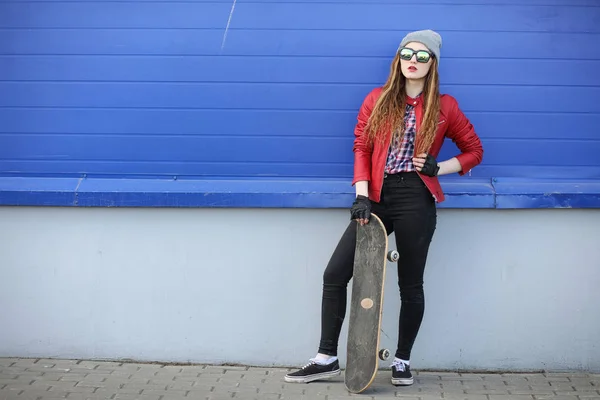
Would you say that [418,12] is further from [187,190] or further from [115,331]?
[115,331]

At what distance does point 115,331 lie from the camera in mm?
6535

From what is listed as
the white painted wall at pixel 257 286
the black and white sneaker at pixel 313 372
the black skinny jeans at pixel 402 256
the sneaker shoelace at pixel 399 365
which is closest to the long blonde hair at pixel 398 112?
the black skinny jeans at pixel 402 256

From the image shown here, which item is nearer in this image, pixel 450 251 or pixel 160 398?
pixel 160 398

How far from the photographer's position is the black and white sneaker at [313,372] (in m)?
6.07

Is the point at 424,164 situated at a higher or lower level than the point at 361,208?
higher

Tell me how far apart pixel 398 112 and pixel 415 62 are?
0.98ft

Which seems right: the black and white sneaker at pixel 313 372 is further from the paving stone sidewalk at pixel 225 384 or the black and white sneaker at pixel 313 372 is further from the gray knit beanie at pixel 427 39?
the gray knit beanie at pixel 427 39

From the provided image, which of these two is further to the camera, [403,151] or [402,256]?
[402,256]

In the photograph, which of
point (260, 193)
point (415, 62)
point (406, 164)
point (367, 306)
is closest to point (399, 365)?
point (367, 306)

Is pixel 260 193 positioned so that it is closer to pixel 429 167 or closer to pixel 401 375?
pixel 429 167

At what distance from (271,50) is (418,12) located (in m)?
0.96

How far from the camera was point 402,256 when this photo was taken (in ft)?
19.5

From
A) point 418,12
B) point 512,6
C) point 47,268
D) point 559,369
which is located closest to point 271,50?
point 418,12

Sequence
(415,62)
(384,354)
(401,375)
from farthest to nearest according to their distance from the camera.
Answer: (401,375) → (384,354) → (415,62)
